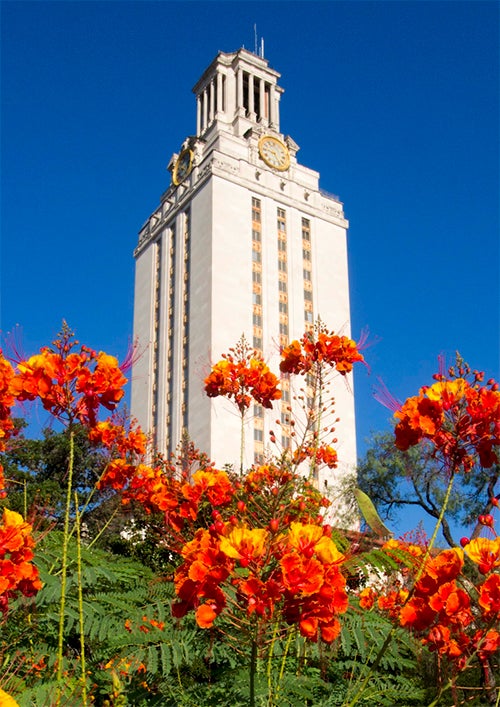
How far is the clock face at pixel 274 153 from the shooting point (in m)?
53.7

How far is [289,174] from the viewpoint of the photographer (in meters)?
54.2

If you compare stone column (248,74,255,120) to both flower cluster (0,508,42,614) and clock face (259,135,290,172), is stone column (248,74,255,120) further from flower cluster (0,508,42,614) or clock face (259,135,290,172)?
flower cluster (0,508,42,614)

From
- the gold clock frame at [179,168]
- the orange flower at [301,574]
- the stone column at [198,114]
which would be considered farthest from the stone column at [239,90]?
the orange flower at [301,574]

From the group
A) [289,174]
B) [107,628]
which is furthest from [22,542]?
[289,174]

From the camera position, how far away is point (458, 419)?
10.3ft

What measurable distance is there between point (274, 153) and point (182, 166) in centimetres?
702

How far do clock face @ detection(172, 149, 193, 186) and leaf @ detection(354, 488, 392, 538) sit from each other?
174 feet

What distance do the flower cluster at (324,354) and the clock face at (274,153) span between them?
49.8 metres

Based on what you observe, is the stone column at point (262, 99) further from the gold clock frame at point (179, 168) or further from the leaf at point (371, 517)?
the leaf at point (371, 517)

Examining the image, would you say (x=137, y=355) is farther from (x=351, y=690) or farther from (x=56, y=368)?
(x=351, y=690)

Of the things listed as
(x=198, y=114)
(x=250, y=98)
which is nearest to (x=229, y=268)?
(x=250, y=98)

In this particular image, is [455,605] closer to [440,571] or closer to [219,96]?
[440,571]

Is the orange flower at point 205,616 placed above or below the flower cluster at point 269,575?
below

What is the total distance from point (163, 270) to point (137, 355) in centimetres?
5084
